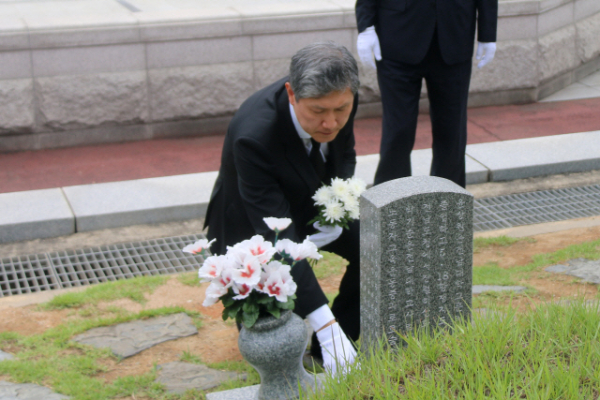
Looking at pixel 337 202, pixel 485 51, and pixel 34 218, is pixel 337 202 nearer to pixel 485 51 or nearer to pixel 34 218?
Answer: pixel 485 51

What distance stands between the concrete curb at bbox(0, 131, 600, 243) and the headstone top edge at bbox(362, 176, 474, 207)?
2.52 meters

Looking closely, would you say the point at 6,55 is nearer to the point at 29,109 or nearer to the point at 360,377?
the point at 29,109

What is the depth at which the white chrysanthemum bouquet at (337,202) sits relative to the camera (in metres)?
3.00

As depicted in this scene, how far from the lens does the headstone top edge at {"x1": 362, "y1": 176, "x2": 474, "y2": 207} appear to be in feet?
9.09

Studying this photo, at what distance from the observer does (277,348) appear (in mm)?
2543

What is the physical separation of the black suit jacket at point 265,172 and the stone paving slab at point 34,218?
6.69 feet

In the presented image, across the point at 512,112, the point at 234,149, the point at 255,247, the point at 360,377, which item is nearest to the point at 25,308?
the point at 234,149

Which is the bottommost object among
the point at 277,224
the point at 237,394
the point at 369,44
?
the point at 237,394

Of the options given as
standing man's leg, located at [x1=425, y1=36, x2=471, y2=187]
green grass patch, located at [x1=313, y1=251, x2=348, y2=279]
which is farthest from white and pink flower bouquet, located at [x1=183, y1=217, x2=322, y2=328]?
standing man's leg, located at [x1=425, y1=36, x2=471, y2=187]

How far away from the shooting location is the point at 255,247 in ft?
8.16

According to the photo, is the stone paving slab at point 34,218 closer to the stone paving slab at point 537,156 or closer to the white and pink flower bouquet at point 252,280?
the white and pink flower bouquet at point 252,280

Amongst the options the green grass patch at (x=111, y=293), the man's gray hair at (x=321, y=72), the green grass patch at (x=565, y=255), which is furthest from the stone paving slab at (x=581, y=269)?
the green grass patch at (x=111, y=293)

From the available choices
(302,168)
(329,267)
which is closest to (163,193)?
(329,267)

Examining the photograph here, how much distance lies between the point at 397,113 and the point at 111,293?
1969mm
